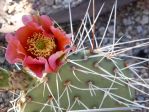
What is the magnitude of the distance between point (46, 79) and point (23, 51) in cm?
22

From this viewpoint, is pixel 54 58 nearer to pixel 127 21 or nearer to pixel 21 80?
pixel 21 80

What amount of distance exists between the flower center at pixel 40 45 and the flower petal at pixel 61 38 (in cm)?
2

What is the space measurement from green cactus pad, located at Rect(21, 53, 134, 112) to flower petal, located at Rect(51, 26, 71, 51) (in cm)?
21

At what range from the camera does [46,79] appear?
1.59 metres

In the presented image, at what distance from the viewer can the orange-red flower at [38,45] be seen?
4.50ft

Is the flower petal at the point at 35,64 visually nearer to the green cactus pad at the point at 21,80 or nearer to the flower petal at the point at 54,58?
the flower petal at the point at 54,58

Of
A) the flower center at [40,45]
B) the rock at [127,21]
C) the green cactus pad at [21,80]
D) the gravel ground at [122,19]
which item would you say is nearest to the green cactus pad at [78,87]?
the green cactus pad at [21,80]

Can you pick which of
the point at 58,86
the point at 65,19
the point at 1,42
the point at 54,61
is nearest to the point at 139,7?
the point at 65,19

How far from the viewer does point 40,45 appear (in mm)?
1438

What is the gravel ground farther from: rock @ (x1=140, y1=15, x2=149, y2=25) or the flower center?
the flower center

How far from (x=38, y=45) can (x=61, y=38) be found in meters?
0.09

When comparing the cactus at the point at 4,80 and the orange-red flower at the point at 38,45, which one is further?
the cactus at the point at 4,80

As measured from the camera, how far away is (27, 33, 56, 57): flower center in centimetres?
141

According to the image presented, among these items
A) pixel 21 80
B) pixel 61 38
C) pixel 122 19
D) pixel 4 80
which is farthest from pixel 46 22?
pixel 122 19
